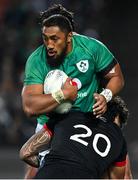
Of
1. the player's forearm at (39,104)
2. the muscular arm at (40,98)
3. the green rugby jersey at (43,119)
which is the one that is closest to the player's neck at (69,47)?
the muscular arm at (40,98)

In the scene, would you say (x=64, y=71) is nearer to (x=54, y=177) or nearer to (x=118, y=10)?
(x=54, y=177)

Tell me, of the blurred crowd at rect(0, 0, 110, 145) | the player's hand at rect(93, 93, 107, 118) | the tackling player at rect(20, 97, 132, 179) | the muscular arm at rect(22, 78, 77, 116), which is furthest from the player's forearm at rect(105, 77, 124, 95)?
the blurred crowd at rect(0, 0, 110, 145)

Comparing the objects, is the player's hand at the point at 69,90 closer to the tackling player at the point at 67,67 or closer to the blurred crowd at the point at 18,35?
the tackling player at the point at 67,67

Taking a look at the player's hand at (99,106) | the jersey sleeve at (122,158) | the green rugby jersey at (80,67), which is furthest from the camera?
the jersey sleeve at (122,158)

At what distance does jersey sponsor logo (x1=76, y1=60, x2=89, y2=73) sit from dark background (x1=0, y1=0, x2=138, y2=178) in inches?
271

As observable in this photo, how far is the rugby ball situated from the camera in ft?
21.5

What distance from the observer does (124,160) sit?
7207 millimetres

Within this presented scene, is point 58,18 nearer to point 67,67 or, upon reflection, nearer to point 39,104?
point 67,67

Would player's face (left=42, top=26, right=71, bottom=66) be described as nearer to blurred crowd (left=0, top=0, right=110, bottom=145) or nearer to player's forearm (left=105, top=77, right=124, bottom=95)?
player's forearm (left=105, top=77, right=124, bottom=95)

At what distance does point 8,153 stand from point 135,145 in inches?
82.9

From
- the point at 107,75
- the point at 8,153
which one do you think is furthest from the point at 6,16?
the point at 107,75

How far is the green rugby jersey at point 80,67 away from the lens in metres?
6.79

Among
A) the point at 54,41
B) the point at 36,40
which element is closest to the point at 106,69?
the point at 54,41

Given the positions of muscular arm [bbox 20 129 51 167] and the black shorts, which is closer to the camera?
the black shorts
